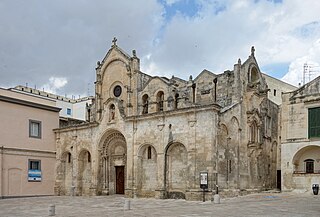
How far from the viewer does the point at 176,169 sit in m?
31.5

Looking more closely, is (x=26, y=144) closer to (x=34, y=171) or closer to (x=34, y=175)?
(x=34, y=171)

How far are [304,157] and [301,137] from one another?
205 centimetres

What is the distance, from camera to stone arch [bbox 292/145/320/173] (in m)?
32.8

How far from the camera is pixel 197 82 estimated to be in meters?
36.2

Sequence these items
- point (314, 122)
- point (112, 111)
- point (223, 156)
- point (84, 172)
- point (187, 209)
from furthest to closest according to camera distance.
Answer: point (84, 172)
point (112, 111)
point (314, 122)
point (223, 156)
point (187, 209)

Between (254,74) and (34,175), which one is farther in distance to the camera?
(34,175)

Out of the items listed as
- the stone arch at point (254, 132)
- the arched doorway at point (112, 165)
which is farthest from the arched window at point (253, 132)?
the arched doorway at point (112, 165)

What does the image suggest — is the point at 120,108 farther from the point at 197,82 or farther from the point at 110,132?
the point at 197,82

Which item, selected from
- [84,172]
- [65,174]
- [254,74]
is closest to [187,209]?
[254,74]

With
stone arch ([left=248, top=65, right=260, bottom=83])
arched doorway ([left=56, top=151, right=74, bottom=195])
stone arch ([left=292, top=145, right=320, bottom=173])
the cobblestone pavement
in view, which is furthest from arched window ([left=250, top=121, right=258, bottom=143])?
arched doorway ([left=56, top=151, right=74, bottom=195])

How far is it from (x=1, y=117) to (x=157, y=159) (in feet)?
48.1

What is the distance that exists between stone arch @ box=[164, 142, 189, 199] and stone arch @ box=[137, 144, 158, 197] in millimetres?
1396

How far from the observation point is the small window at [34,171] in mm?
37188

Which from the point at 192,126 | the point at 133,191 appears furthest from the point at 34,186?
the point at 192,126
